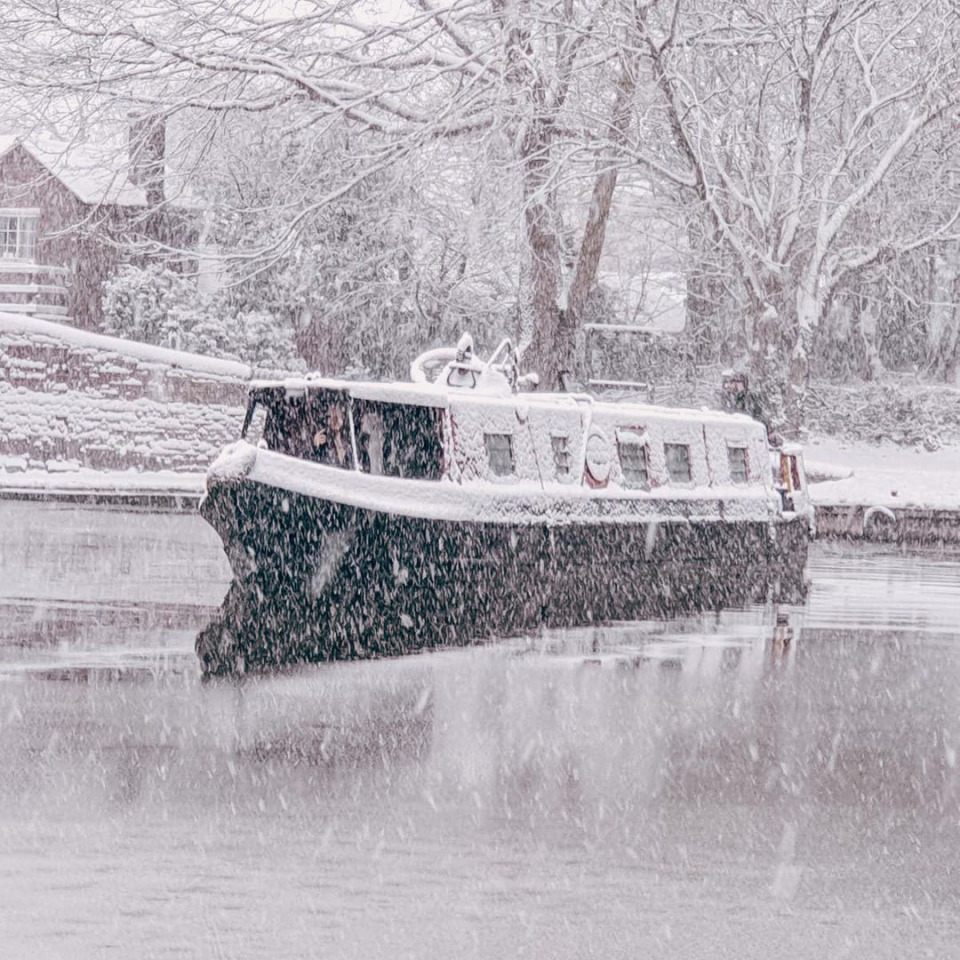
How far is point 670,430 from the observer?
62.0ft

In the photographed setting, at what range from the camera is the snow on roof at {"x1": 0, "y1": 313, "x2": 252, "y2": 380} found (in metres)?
35.7

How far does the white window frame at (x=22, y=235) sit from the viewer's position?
50.7 metres

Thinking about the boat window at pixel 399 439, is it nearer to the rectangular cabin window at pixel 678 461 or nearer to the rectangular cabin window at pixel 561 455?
the rectangular cabin window at pixel 561 455

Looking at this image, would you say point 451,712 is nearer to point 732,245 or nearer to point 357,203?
point 732,245

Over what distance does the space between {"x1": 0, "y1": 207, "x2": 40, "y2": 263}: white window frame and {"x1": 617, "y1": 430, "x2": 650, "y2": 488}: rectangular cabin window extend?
3467 cm

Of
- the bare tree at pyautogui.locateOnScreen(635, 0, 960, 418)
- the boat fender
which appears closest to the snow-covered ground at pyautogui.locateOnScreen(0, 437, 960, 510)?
the bare tree at pyautogui.locateOnScreen(635, 0, 960, 418)

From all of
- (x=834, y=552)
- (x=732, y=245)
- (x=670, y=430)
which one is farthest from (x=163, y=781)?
(x=732, y=245)

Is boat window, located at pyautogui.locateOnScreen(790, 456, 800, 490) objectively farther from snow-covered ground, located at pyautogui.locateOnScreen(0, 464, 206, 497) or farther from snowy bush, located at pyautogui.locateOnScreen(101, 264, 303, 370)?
snowy bush, located at pyautogui.locateOnScreen(101, 264, 303, 370)

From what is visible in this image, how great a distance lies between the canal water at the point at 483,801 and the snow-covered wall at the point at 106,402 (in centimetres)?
2182

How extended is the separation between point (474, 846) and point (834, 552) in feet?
68.3

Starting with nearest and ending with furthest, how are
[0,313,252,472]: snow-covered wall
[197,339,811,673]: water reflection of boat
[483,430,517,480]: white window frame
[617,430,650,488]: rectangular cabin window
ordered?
[197,339,811,673]: water reflection of boat < [483,430,517,480]: white window frame < [617,430,650,488]: rectangular cabin window < [0,313,252,472]: snow-covered wall

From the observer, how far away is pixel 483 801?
7.94 m

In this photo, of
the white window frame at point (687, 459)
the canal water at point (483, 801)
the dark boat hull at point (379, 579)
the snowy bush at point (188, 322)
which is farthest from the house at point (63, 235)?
the canal water at point (483, 801)

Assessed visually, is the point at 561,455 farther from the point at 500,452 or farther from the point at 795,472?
the point at 795,472
